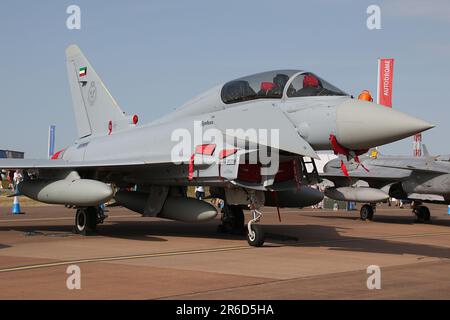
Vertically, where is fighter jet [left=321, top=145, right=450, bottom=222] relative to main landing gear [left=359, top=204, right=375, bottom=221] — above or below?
above

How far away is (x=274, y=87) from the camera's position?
1231 centimetres

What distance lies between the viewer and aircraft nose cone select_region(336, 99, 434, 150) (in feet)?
33.5

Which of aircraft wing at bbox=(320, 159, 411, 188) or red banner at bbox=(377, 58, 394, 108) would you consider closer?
aircraft wing at bbox=(320, 159, 411, 188)

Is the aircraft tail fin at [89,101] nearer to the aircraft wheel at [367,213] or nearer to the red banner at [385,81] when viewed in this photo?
the aircraft wheel at [367,213]

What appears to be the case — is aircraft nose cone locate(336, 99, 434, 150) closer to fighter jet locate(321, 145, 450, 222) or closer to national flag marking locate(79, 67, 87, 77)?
national flag marking locate(79, 67, 87, 77)

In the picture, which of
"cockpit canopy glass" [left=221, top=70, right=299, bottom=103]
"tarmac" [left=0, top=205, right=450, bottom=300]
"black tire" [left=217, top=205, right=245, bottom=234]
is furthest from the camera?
"black tire" [left=217, top=205, right=245, bottom=234]

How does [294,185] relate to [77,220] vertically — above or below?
above

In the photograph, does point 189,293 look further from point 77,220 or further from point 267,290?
point 77,220

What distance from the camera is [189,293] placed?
729 centimetres

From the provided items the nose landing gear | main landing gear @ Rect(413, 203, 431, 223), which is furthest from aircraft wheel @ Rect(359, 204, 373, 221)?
the nose landing gear

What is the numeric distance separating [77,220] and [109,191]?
283cm

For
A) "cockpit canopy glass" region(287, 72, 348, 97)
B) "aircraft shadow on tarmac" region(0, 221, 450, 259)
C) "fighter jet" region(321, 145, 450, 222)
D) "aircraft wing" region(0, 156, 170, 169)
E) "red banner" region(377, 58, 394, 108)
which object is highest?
"red banner" region(377, 58, 394, 108)

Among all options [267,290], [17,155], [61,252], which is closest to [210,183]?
[61,252]

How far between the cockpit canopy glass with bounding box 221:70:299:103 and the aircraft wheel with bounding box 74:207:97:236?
467 cm
